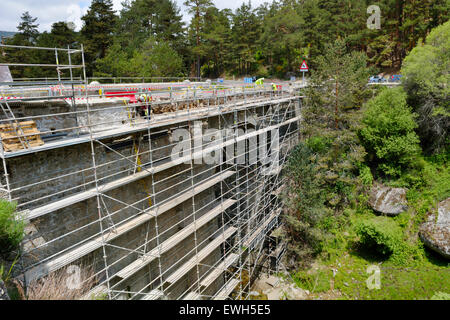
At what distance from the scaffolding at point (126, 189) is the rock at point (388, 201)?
6.14 metres

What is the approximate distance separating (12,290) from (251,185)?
9.88m

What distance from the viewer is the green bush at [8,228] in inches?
170

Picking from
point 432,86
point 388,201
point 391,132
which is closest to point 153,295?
point 388,201

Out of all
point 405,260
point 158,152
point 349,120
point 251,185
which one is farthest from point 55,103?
point 405,260

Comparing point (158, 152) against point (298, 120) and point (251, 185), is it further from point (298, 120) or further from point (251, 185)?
point (298, 120)

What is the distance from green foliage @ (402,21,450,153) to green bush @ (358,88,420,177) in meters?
0.82

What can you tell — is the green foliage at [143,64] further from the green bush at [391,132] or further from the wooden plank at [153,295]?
the wooden plank at [153,295]

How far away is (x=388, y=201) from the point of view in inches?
619

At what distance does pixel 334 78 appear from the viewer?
14.8m

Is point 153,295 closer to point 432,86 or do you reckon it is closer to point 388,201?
point 388,201

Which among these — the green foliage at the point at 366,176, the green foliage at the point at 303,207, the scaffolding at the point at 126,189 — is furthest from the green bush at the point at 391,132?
the scaffolding at the point at 126,189

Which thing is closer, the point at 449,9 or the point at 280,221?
the point at 280,221

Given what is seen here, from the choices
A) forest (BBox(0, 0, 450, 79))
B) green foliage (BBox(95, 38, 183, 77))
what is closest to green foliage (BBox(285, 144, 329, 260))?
forest (BBox(0, 0, 450, 79))

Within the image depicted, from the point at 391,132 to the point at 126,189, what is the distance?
14236 mm
